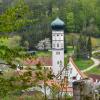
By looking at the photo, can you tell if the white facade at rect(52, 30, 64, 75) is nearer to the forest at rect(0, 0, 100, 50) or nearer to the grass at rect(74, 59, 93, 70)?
the grass at rect(74, 59, 93, 70)

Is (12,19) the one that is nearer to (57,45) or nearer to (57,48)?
(57,48)

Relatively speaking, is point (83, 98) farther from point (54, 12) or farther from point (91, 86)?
point (54, 12)

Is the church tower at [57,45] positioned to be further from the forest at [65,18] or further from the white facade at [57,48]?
the forest at [65,18]

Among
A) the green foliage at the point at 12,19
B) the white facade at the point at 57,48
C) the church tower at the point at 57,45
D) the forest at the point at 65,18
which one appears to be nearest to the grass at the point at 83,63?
the forest at the point at 65,18

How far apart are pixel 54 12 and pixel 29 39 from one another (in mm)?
9512

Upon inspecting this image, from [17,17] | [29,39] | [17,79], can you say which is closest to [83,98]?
[17,79]

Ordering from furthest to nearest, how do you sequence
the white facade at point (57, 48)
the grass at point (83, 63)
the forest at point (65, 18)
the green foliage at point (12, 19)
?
the forest at point (65, 18)
the grass at point (83, 63)
the white facade at point (57, 48)
the green foliage at point (12, 19)

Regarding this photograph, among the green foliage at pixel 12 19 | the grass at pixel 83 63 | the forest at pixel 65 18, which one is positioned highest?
the green foliage at pixel 12 19

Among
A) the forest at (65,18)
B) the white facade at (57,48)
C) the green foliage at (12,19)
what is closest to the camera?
the green foliage at (12,19)

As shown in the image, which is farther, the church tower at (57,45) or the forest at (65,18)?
the forest at (65,18)

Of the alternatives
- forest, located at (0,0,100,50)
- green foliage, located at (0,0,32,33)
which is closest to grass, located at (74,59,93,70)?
forest, located at (0,0,100,50)

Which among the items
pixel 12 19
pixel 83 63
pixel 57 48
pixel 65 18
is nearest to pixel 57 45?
pixel 57 48

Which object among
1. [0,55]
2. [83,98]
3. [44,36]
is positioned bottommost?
[44,36]

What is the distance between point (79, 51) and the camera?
1865 inches
